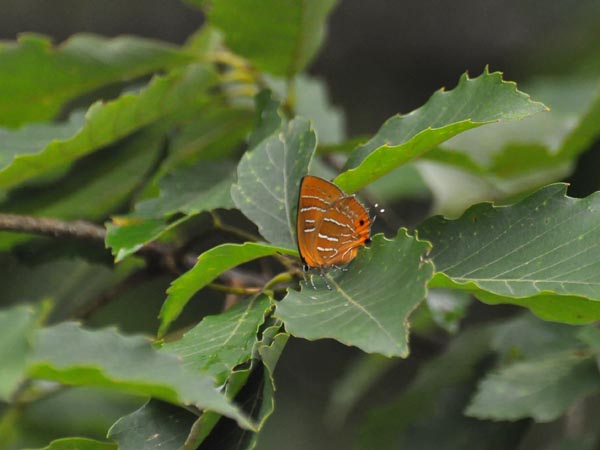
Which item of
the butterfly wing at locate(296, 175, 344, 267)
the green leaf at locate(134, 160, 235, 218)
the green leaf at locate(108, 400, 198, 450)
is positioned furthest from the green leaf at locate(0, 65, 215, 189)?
the green leaf at locate(108, 400, 198, 450)

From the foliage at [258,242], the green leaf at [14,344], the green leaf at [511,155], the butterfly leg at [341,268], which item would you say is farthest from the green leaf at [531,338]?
the green leaf at [14,344]

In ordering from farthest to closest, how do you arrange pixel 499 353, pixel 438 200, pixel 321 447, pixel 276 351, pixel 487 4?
1. pixel 487 4
2. pixel 321 447
3. pixel 438 200
4. pixel 499 353
5. pixel 276 351

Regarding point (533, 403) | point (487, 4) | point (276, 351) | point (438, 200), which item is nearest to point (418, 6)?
point (487, 4)

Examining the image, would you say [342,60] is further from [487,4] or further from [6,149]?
[6,149]

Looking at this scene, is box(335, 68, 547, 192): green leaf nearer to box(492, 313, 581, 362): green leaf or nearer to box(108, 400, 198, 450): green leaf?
box(108, 400, 198, 450): green leaf

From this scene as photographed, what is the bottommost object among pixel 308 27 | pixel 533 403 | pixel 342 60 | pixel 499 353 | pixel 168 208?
pixel 342 60

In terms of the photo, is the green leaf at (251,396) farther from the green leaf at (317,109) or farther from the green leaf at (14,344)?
the green leaf at (317,109)

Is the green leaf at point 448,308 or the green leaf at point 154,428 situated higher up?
the green leaf at point 154,428
